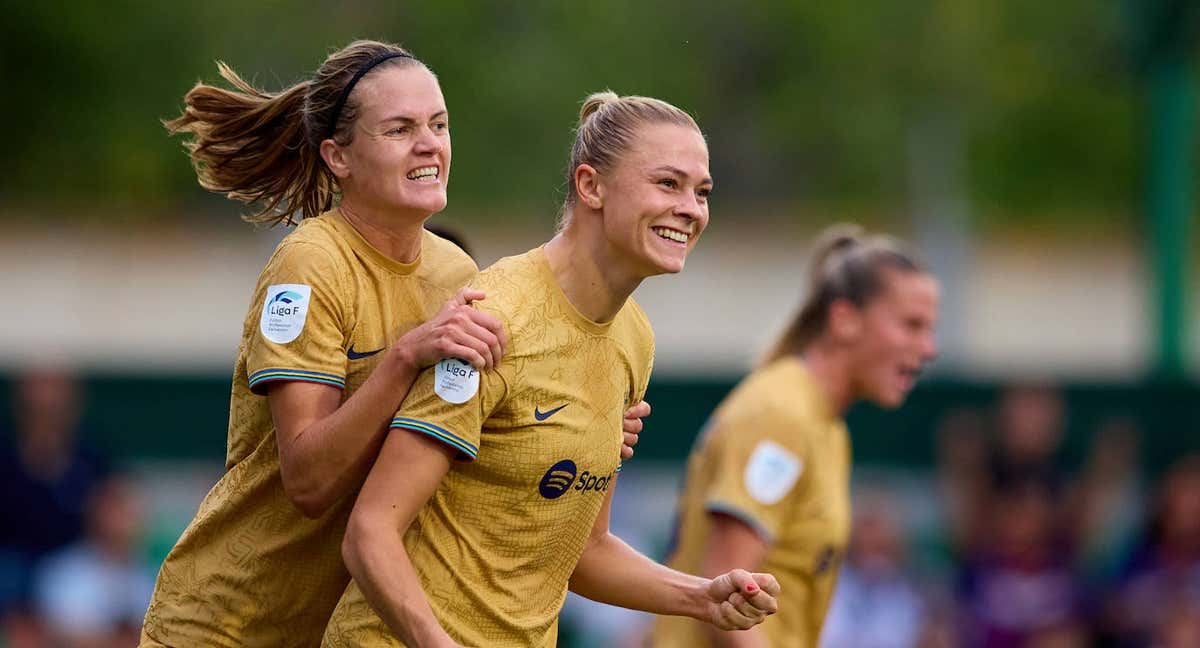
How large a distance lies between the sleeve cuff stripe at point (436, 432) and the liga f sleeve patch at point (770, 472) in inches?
81.0

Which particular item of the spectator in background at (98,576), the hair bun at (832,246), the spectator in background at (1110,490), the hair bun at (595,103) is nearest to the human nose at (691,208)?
the hair bun at (595,103)

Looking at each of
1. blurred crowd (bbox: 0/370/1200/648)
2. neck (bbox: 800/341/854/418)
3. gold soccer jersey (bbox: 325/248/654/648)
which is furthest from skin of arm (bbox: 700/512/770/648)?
blurred crowd (bbox: 0/370/1200/648)

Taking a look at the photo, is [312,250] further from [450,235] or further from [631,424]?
[450,235]

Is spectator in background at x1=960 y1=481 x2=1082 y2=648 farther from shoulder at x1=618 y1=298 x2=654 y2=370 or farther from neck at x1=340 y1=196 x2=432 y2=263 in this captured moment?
neck at x1=340 y1=196 x2=432 y2=263

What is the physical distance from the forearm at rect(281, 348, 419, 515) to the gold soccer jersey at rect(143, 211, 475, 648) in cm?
20

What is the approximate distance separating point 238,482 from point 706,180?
1299 millimetres

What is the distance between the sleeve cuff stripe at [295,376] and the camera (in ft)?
12.3

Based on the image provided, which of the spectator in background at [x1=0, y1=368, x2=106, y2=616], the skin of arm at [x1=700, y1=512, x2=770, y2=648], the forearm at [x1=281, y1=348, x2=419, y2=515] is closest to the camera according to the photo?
the forearm at [x1=281, y1=348, x2=419, y2=515]

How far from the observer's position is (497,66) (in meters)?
19.6

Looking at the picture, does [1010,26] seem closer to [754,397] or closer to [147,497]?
[147,497]

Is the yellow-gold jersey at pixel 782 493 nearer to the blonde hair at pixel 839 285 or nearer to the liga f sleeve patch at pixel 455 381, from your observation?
the blonde hair at pixel 839 285

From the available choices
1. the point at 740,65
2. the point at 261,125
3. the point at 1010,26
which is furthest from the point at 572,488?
the point at 740,65

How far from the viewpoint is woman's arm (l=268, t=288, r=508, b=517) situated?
358 cm

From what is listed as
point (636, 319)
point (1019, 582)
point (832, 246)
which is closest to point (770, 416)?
point (832, 246)
